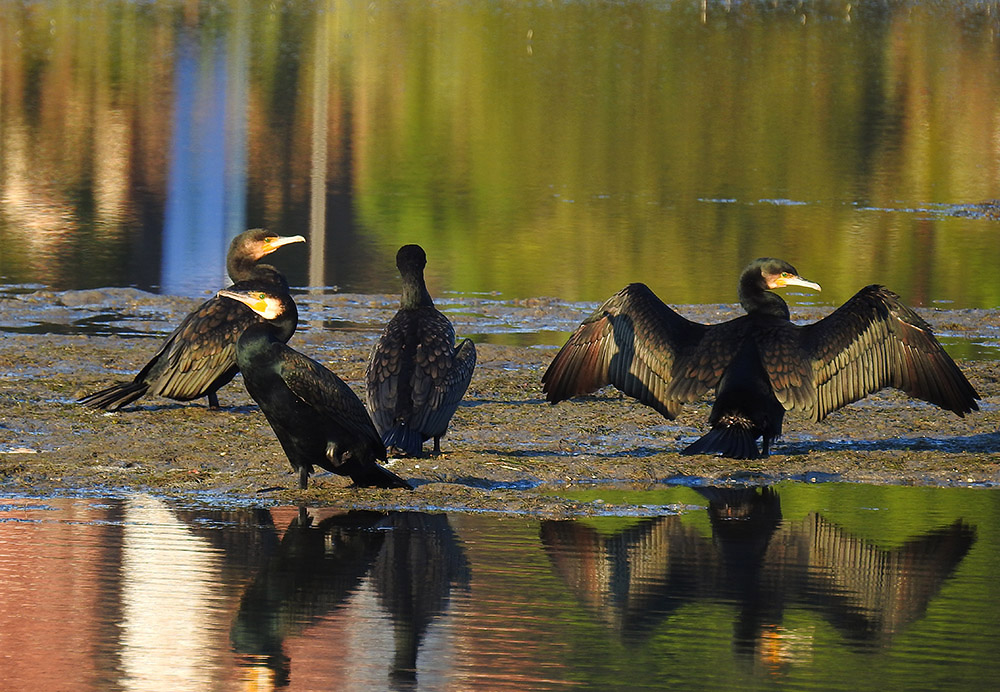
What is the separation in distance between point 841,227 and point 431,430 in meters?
11.3

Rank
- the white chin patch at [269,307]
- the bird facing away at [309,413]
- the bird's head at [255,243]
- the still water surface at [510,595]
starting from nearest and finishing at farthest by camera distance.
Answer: the still water surface at [510,595] → the bird facing away at [309,413] → the white chin patch at [269,307] → the bird's head at [255,243]

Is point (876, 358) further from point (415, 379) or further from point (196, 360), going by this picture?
point (196, 360)

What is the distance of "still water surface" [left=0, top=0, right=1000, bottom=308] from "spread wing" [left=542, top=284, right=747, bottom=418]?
4743 mm

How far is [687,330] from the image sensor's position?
32.4 ft

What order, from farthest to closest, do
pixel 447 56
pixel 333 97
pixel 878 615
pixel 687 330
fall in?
pixel 447 56
pixel 333 97
pixel 687 330
pixel 878 615

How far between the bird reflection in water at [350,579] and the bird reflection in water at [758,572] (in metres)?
0.52

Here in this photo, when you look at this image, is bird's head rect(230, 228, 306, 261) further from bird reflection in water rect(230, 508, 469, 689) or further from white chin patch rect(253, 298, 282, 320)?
bird reflection in water rect(230, 508, 469, 689)

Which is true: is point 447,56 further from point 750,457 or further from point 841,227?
point 750,457

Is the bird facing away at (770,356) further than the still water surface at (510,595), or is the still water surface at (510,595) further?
the bird facing away at (770,356)

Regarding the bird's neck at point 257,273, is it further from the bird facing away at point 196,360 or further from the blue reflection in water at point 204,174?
the blue reflection in water at point 204,174

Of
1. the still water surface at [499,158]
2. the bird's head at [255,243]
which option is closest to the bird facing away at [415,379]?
the bird's head at [255,243]

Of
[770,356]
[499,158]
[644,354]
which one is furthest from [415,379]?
[499,158]

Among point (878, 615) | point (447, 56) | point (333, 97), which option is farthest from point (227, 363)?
point (447, 56)

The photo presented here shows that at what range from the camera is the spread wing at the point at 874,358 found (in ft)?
31.6
